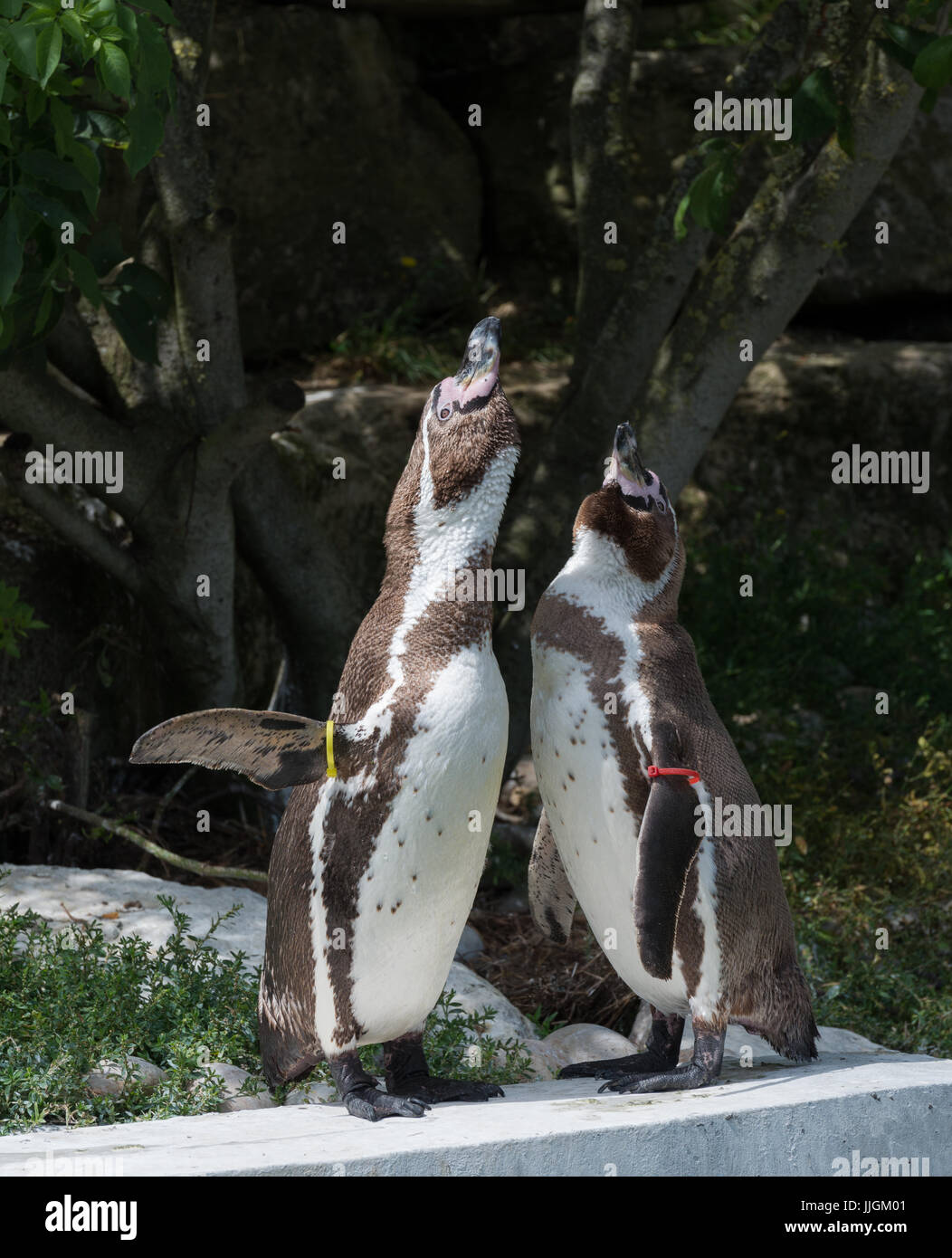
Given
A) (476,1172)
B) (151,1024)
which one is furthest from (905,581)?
(476,1172)

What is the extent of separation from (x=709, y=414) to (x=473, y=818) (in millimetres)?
2882

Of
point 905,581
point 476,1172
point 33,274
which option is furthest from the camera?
point 905,581

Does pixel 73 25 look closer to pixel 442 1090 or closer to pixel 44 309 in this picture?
pixel 44 309

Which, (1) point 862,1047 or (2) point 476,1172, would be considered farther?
(1) point 862,1047

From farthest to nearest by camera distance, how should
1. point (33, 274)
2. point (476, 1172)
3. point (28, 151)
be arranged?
point (33, 274)
point (28, 151)
point (476, 1172)

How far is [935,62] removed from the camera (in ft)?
12.0

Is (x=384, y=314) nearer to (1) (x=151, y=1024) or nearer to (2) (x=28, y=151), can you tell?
(2) (x=28, y=151)

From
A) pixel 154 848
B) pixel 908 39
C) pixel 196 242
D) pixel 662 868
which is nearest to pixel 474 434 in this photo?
pixel 662 868

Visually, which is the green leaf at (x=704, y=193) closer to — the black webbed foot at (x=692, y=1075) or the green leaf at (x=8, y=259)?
the green leaf at (x=8, y=259)

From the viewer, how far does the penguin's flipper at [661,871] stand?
304 cm

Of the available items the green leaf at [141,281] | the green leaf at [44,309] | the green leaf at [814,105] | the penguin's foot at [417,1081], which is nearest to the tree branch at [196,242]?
the green leaf at [141,281]

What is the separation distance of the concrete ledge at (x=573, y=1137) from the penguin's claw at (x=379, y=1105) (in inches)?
1.3

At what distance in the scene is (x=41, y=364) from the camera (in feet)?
16.4

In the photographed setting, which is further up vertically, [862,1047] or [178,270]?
[178,270]
